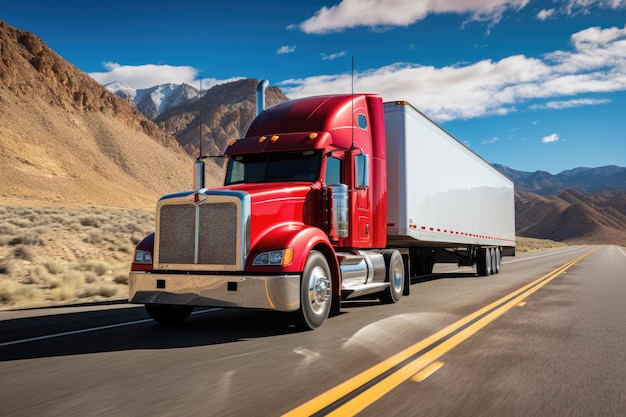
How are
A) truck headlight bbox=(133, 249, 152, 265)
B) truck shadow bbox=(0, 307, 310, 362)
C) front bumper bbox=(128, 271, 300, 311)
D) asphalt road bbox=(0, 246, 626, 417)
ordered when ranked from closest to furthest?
asphalt road bbox=(0, 246, 626, 417) → truck shadow bbox=(0, 307, 310, 362) → front bumper bbox=(128, 271, 300, 311) → truck headlight bbox=(133, 249, 152, 265)

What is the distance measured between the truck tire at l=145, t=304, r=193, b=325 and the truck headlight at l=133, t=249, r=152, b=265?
80 cm

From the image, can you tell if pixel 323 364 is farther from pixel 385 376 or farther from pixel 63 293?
pixel 63 293

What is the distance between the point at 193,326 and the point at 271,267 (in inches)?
76.1

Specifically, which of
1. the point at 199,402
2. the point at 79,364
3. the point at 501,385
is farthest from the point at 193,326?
the point at 501,385

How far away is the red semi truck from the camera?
25.6 ft

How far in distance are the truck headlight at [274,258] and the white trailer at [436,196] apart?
500 centimetres

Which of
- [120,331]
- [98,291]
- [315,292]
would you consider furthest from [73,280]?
[315,292]

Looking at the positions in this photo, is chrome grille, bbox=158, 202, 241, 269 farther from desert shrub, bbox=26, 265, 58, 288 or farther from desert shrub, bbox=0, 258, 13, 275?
desert shrub, bbox=0, 258, 13, 275

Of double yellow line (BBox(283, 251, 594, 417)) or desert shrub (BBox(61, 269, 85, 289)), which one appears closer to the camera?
double yellow line (BBox(283, 251, 594, 417))

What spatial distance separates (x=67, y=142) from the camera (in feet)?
228

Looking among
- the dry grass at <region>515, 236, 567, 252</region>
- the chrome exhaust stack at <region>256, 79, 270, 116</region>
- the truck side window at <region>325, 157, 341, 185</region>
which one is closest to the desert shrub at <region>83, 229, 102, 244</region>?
the chrome exhaust stack at <region>256, 79, 270, 116</region>

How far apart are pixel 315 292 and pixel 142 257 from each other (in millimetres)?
2430

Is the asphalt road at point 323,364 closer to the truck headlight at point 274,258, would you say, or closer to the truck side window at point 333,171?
the truck headlight at point 274,258

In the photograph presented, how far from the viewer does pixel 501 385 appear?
16.6 ft
